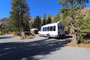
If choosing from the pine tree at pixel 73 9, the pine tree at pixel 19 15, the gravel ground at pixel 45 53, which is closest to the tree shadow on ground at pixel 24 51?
the gravel ground at pixel 45 53

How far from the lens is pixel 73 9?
6.93m

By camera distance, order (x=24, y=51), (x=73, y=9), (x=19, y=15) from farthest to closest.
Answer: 1. (x=19, y=15)
2. (x=73, y=9)
3. (x=24, y=51)

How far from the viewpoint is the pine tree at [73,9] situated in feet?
22.4

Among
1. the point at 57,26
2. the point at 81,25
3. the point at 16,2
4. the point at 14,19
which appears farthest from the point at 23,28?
the point at 81,25

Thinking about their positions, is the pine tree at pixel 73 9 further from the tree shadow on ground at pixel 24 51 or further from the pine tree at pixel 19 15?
the pine tree at pixel 19 15

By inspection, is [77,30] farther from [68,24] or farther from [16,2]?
[16,2]

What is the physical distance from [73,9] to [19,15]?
14.5 metres

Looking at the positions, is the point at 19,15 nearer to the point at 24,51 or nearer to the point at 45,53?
the point at 24,51

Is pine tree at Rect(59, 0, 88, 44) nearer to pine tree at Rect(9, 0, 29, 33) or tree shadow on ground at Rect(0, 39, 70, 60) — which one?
tree shadow on ground at Rect(0, 39, 70, 60)

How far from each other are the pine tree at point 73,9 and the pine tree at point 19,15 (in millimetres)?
12995

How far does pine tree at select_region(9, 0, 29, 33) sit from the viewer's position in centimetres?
1761

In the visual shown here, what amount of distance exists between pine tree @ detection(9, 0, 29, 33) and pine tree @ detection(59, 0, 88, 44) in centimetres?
1299

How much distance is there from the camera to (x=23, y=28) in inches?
754

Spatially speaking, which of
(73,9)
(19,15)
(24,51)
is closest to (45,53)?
(24,51)
